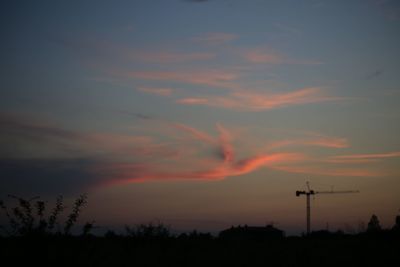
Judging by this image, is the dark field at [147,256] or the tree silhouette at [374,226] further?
the tree silhouette at [374,226]

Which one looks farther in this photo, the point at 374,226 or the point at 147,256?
the point at 374,226

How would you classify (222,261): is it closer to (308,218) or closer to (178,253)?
(178,253)

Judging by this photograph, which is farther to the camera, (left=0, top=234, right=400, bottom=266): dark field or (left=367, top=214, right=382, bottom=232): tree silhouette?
(left=367, top=214, right=382, bottom=232): tree silhouette

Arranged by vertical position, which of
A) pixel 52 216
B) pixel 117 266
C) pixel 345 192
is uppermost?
pixel 345 192

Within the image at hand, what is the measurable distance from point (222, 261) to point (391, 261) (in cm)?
853

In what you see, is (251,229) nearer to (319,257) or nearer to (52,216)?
(319,257)

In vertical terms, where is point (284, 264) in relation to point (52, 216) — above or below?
below

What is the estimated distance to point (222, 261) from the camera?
25.7 meters

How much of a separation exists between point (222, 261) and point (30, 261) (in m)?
10.0

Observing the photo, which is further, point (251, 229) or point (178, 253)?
point (251, 229)

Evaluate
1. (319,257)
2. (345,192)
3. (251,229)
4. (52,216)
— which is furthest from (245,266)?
(345,192)

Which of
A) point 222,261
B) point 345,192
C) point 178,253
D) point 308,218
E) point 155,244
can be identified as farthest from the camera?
point 345,192

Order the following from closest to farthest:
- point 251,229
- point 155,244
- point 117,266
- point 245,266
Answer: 1. point 117,266
2. point 245,266
3. point 155,244
4. point 251,229

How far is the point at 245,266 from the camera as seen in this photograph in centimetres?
2397
